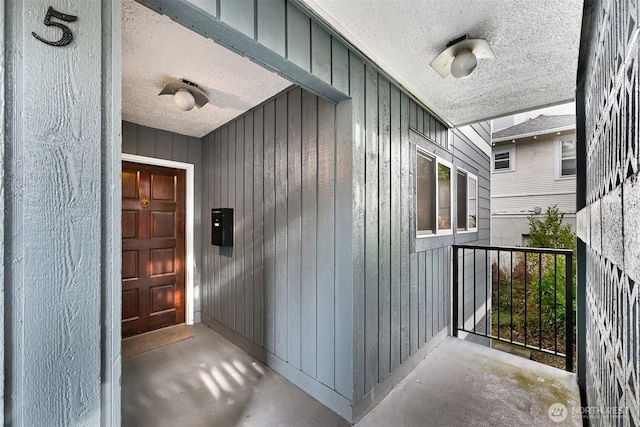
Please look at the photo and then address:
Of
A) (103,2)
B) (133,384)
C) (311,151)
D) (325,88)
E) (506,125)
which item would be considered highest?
(506,125)

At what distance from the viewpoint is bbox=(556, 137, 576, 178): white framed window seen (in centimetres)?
721

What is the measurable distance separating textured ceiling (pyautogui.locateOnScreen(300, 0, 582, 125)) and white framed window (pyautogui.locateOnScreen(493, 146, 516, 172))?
6742mm

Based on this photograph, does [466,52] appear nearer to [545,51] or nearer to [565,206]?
[545,51]

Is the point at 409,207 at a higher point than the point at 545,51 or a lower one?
lower

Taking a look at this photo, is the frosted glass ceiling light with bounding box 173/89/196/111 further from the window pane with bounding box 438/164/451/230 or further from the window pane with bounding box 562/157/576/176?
the window pane with bounding box 562/157/576/176

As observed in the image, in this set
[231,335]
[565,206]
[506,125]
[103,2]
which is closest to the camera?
[103,2]

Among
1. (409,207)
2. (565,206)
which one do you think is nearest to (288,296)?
(409,207)

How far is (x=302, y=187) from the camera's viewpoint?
7.25ft

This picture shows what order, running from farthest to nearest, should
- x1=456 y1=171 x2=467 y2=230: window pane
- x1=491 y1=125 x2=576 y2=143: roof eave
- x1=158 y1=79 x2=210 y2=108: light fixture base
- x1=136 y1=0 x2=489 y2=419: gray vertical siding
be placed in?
1. x1=491 y1=125 x2=576 y2=143: roof eave
2. x1=456 y1=171 x2=467 y2=230: window pane
3. x1=158 y1=79 x2=210 y2=108: light fixture base
4. x1=136 y1=0 x2=489 y2=419: gray vertical siding

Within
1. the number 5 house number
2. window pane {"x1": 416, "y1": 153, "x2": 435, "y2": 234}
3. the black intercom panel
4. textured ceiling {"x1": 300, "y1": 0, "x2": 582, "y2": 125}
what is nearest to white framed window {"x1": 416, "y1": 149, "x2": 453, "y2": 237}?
window pane {"x1": 416, "y1": 153, "x2": 435, "y2": 234}

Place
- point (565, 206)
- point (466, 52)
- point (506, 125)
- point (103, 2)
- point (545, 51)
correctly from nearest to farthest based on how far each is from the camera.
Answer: point (103, 2)
point (466, 52)
point (545, 51)
point (565, 206)
point (506, 125)

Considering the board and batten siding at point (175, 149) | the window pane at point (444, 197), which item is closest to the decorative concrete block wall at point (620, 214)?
the window pane at point (444, 197)

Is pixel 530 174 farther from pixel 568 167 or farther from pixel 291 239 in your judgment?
pixel 291 239

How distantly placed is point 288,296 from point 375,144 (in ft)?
4.90
